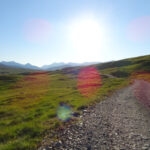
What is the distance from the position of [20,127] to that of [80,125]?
4998mm

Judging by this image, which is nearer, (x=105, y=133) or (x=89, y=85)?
(x=105, y=133)

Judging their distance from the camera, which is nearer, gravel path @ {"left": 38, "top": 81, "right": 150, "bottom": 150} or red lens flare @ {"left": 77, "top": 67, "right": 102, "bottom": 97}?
gravel path @ {"left": 38, "top": 81, "right": 150, "bottom": 150}

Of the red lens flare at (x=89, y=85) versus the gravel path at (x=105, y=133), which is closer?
the gravel path at (x=105, y=133)

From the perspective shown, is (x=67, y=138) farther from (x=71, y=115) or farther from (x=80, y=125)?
(x=71, y=115)

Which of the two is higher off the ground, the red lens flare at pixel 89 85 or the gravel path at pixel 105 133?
the gravel path at pixel 105 133

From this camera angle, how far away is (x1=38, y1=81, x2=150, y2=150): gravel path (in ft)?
48.8

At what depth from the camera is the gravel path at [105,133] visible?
14.9 m

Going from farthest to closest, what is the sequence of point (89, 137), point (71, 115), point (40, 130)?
point (71, 115) → point (40, 130) → point (89, 137)

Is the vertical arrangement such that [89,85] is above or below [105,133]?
below

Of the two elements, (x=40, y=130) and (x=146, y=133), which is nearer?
(x=146, y=133)

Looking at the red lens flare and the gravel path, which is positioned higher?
the gravel path

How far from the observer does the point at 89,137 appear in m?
16.6

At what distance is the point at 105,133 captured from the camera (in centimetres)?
1753

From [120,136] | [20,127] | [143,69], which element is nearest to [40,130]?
[20,127]
